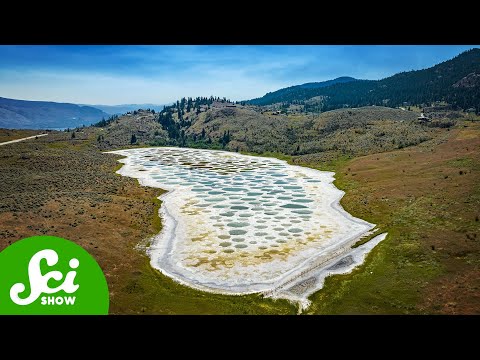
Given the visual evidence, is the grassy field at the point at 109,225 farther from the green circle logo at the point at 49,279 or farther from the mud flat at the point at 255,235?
the green circle logo at the point at 49,279

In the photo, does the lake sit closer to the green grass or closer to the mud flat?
the mud flat

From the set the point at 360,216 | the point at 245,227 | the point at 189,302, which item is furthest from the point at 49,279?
the point at 360,216

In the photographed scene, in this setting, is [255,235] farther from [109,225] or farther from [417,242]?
[109,225]

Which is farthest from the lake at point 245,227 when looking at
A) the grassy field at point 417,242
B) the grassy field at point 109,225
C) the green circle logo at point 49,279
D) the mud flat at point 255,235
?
the green circle logo at point 49,279

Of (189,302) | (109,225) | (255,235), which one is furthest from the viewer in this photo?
(109,225)

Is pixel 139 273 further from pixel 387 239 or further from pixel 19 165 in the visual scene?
pixel 19 165
